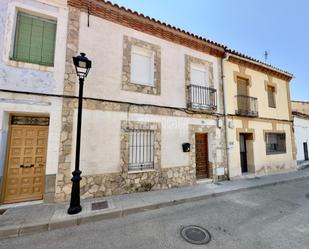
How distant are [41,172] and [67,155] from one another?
0.96m

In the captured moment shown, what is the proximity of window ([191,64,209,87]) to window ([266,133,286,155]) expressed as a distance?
5304 millimetres

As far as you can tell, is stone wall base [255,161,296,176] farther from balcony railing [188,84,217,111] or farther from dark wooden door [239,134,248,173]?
balcony railing [188,84,217,111]

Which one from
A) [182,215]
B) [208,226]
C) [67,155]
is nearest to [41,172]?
[67,155]

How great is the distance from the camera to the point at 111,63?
19.3 feet

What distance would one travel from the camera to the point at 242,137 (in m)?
9.33

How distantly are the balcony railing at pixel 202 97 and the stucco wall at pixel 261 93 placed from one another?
0.96 m

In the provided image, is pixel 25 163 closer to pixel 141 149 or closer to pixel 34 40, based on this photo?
pixel 141 149

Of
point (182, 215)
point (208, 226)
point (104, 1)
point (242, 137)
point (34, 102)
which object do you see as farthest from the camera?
point (242, 137)

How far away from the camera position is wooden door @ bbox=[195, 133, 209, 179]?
24.8ft

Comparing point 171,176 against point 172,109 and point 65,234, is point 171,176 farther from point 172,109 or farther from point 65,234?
point 65,234

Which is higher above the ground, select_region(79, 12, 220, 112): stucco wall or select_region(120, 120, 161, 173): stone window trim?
select_region(79, 12, 220, 112): stucco wall

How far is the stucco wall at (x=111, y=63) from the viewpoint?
5.57 metres

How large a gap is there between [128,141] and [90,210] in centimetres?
239

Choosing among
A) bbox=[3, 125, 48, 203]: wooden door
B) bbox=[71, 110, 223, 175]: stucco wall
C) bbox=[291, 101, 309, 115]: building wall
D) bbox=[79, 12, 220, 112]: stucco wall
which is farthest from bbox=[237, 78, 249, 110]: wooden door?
bbox=[291, 101, 309, 115]: building wall
